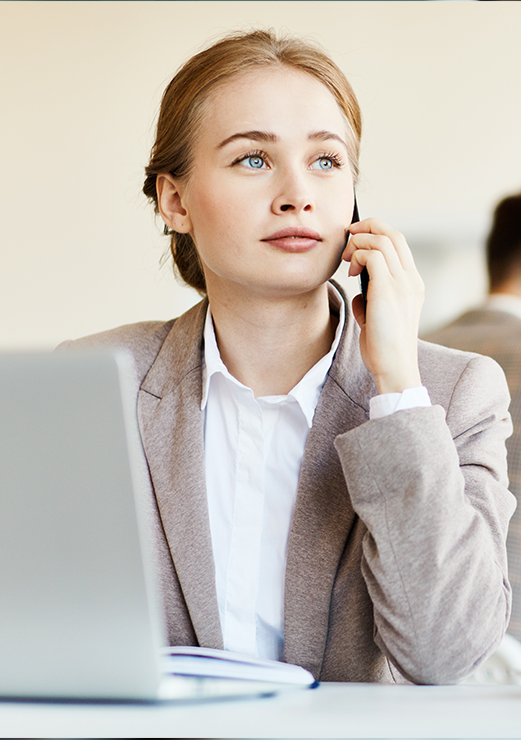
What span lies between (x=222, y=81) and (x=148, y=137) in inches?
103

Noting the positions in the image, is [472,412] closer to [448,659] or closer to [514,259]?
[448,659]

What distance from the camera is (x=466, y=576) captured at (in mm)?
917

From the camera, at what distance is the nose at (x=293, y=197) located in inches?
43.9

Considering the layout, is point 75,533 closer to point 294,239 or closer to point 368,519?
point 368,519

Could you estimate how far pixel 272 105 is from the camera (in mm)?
1157

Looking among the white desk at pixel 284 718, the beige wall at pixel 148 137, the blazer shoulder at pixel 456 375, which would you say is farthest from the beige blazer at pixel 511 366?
the beige wall at pixel 148 137

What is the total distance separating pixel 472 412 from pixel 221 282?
475 mm

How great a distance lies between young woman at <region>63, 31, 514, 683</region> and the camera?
930 mm

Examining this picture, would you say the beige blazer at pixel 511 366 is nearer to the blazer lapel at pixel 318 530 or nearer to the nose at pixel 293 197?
the blazer lapel at pixel 318 530

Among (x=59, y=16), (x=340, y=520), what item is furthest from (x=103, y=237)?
(x=340, y=520)

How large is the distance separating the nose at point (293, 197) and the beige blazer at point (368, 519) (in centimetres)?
23

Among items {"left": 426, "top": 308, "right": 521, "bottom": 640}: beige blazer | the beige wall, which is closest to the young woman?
{"left": 426, "top": 308, "right": 521, "bottom": 640}: beige blazer

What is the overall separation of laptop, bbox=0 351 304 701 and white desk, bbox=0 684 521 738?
0.03m

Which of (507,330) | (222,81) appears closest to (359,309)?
(222,81)
